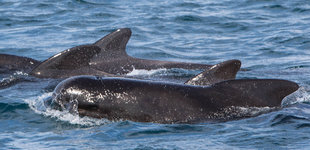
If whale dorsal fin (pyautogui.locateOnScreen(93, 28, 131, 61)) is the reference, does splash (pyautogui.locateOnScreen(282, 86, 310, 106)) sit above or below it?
below

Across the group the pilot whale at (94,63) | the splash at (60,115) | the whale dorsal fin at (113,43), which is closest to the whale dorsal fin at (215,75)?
the splash at (60,115)

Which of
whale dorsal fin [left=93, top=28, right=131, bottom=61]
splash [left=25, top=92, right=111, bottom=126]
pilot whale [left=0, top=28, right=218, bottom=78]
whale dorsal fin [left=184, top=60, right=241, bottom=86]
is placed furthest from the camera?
whale dorsal fin [left=93, top=28, right=131, bottom=61]

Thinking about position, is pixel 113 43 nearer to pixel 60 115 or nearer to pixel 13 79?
pixel 13 79

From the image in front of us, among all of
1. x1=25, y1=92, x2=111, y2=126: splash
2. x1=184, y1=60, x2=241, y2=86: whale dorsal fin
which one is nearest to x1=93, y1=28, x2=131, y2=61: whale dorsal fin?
x1=25, y1=92, x2=111, y2=126: splash

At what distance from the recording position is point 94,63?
12.8 metres

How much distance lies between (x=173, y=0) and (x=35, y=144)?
63.0 ft

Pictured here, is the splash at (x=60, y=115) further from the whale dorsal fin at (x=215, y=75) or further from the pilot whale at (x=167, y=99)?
the whale dorsal fin at (x=215, y=75)

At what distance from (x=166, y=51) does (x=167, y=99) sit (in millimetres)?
8217

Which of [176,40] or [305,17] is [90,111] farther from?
[305,17]

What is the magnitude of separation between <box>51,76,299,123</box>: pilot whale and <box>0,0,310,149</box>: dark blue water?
192 mm

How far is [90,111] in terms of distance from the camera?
799 centimetres

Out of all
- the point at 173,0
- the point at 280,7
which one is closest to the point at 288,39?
the point at 280,7

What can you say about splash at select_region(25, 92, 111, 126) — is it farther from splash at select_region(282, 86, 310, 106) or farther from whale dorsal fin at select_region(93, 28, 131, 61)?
whale dorsal fin at select_region(93, 28, 131, 61)

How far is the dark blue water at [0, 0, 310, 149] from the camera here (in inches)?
283
